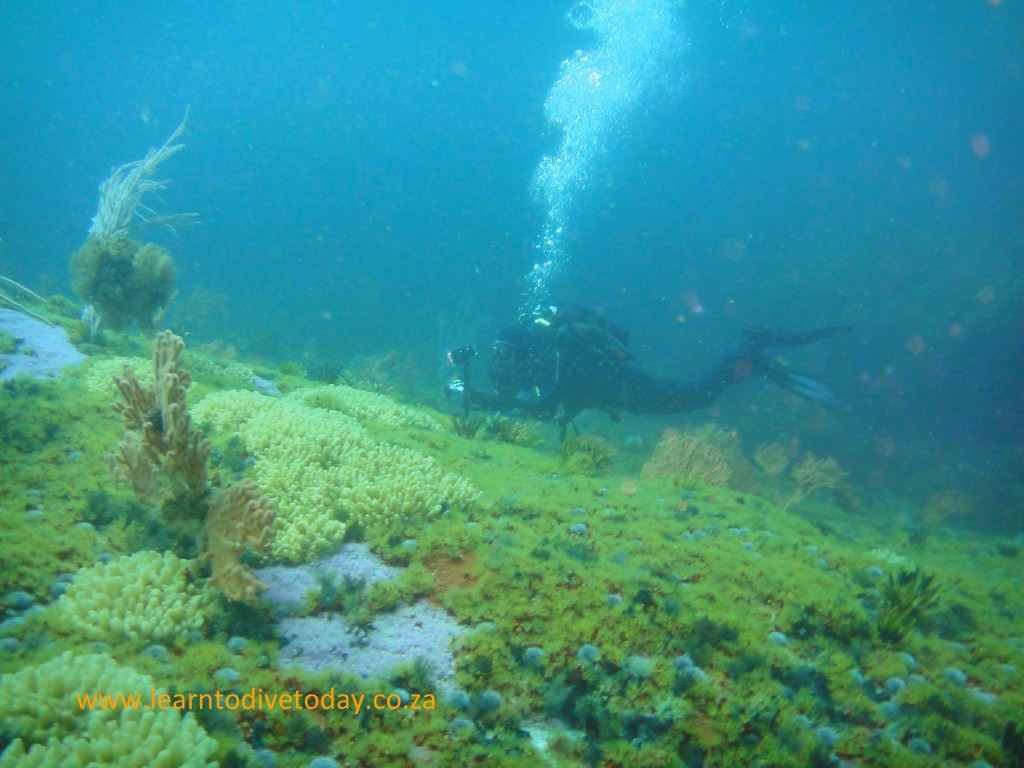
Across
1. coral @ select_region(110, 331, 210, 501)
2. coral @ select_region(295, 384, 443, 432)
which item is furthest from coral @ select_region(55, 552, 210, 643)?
coral @ select_region(295, 384, 443, 432)

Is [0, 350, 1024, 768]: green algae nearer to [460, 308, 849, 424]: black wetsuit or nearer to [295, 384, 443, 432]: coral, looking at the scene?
[295, 384, 443, 432]: coral

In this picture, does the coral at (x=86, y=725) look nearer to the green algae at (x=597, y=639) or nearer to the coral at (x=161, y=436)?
the green algae at (x=597, y=639)

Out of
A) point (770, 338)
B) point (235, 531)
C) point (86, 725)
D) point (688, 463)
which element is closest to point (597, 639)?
point (235, 531)

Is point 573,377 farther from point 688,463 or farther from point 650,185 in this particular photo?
point 650,185

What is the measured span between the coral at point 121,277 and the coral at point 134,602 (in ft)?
23.1

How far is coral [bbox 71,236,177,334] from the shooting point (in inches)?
336

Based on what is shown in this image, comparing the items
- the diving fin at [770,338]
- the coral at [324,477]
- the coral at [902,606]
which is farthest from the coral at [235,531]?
the diving fin at [770,338]

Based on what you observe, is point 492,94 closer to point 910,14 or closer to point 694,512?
point 910,14

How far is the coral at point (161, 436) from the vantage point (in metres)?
3.87

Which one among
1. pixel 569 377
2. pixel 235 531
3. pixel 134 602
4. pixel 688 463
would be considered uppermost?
pixel 569 377

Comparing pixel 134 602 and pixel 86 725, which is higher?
pixel 134 602

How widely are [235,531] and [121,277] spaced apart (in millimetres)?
7670

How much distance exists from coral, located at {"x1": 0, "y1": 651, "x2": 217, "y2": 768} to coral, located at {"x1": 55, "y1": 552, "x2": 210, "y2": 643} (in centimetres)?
53

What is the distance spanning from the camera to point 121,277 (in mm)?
8641
